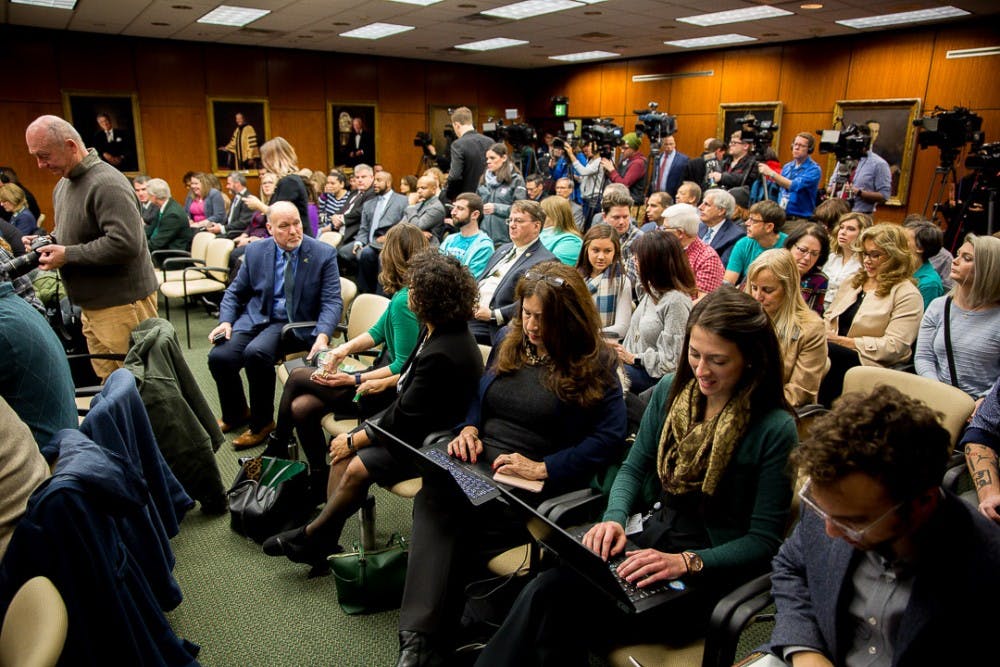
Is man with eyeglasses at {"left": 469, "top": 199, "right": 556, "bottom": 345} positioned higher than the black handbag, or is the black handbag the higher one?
man with eyeglasses at {"left": 469, "top": 199, "right": 556, "bottom": 345}

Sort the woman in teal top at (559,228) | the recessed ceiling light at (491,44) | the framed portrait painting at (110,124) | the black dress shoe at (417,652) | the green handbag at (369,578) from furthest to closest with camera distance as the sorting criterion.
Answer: the recessed ceiling light at (491,44) < the framed portrait painting at (110,124) < the woman in teal top at (559,228) < the green handbag at (369,578) < the black dress shoe at (417,652)

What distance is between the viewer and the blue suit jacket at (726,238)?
4.74 metres

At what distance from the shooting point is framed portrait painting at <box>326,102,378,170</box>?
11930mm

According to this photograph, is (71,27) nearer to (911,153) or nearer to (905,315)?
(905,315)

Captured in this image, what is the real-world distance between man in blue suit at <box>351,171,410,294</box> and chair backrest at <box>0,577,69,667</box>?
15.4ft

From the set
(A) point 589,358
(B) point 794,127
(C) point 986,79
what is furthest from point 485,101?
(A) point 589,358

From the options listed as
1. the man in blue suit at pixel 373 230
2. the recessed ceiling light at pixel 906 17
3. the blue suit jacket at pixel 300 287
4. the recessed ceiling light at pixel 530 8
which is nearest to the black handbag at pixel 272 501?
the blue suit jacket at pixel 300 287

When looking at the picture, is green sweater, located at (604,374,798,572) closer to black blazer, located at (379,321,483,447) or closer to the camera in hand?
black blazer, located at (379,321,483,447)

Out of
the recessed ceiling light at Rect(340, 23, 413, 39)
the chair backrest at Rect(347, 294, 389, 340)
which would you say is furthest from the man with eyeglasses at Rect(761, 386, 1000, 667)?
the recessed ceiling light at Rect(340, 23, 413, 39)

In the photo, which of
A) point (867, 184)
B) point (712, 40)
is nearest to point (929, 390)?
point (867, 184)

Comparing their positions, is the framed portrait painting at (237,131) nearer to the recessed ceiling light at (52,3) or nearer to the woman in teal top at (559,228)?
the recessed ceiling light at (52,3)

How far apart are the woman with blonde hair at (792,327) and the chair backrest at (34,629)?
2502mm

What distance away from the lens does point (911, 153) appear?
8414mm

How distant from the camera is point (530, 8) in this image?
763 cm
